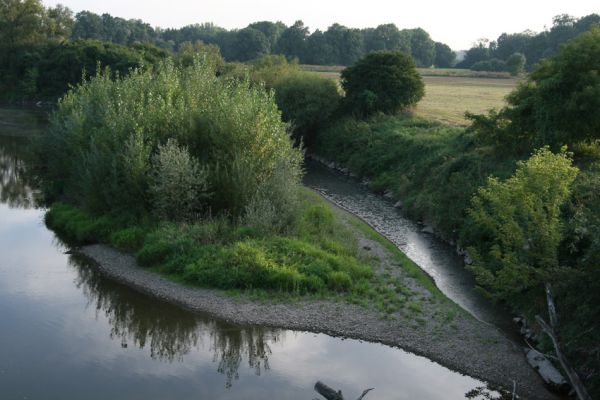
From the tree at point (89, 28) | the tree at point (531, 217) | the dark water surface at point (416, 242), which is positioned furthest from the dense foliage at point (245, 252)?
the tree at point (89, 28)

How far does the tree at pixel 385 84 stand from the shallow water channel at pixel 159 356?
1355 inches

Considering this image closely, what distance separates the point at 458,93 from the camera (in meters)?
74.5

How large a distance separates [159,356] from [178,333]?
1583mm

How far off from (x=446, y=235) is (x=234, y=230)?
10.9 metres

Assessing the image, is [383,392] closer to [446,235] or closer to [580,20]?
[446,235]

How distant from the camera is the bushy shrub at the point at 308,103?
180 feet

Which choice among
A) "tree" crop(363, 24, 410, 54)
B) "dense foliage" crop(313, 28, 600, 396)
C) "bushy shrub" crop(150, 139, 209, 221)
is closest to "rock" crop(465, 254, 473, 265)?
"dense foliage" crop(313, 28, 600, 396)

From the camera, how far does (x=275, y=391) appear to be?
53.8ft

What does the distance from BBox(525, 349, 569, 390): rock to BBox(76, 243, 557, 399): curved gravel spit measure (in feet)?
0.64

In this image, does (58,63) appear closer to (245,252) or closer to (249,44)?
(249,44)

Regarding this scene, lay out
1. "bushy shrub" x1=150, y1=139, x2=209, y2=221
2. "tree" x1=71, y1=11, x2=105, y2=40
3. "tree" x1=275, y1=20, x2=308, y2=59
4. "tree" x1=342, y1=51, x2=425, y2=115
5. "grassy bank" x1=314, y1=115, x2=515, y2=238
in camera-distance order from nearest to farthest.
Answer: "bushy shrub" x1=150, y1=139, x2=209, y2=221 → "grassy bank" x1=314, y1=115, x2=515, y2=238 → "tree" x1=342, y1=51, x2=425, y2=115 → "tree" x1=275, y1=20, x2=308, y2=59 → "tree" x1=71, y1=11, x2=105, y2=40

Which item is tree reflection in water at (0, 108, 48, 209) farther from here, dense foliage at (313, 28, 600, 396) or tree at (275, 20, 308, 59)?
tree at (275, 20, 308, 59)

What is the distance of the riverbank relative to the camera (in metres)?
17.4

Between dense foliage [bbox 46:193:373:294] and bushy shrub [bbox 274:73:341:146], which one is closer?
dense foliage [bbox 46:193:373:294]
